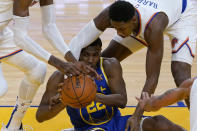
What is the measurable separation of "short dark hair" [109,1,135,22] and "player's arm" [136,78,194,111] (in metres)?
0.78

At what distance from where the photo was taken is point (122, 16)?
11.0 feet

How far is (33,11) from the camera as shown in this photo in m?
9.27

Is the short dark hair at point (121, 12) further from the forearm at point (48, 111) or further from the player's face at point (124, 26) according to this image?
the forearm at point (48, 111)

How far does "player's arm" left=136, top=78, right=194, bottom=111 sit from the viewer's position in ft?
8.15

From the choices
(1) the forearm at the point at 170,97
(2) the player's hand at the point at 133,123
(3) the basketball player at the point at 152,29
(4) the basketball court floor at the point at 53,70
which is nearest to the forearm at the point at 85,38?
(3) the basketball player at the point at 152,29

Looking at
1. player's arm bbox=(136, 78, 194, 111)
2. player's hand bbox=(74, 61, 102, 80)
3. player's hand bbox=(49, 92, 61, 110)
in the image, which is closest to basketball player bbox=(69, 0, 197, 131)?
player's hand bbox=(74, 61, 102, 80)

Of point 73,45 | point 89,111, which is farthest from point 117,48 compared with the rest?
point 89,111

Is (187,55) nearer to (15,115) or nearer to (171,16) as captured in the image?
(171,16)

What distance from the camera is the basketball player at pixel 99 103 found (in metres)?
3.47

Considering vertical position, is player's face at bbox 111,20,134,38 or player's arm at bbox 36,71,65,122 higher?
player's face at bbox 111,20,134,38

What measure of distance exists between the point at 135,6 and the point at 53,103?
1.19m

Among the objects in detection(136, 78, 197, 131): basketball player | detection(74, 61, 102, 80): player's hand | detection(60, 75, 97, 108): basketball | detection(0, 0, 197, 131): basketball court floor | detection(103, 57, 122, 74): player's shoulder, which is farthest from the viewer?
detection(0, 0, 197, 131): basketball court floor

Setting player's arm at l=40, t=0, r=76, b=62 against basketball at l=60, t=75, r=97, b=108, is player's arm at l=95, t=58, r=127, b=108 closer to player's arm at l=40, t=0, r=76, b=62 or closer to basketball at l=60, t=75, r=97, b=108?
basketball at l=60, t=75, r=97, b=108

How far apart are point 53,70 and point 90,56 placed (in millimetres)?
2385
